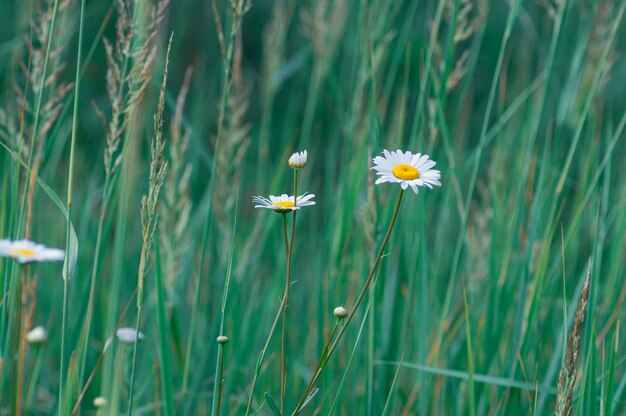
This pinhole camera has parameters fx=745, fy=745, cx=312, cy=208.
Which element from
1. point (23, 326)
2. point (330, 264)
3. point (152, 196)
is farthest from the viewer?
point (330, 264)

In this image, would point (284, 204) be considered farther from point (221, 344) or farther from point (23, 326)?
point (23, 326)

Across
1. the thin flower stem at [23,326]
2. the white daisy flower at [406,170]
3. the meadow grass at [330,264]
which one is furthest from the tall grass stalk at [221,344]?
the thin flower stem at [23,326]

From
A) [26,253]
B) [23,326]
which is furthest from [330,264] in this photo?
[26,253]

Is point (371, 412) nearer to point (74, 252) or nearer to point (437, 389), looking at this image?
point (437, 389)

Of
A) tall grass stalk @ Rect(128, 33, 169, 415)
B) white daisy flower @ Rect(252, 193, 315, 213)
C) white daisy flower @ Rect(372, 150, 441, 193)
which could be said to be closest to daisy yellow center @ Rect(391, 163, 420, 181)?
white daisy flower @ Rect(372, 150, 441, 193)

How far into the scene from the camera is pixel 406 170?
0.90 meters

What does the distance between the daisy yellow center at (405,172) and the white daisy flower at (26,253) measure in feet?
1.35

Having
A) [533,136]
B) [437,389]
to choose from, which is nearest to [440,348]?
[437,389]

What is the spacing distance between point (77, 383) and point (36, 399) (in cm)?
55

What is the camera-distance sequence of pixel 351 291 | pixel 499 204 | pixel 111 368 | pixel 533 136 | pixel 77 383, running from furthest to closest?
pixel 499 204 → pixel 351 291 → pixel 533 136 → pixel 111 368 → pixel 77 383

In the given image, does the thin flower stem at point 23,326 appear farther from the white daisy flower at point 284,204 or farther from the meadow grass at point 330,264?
the white daisy flower at point 284,204

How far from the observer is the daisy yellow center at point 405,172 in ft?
2.89

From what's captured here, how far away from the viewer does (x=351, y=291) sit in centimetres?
153

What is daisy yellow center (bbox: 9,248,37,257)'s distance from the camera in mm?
877
